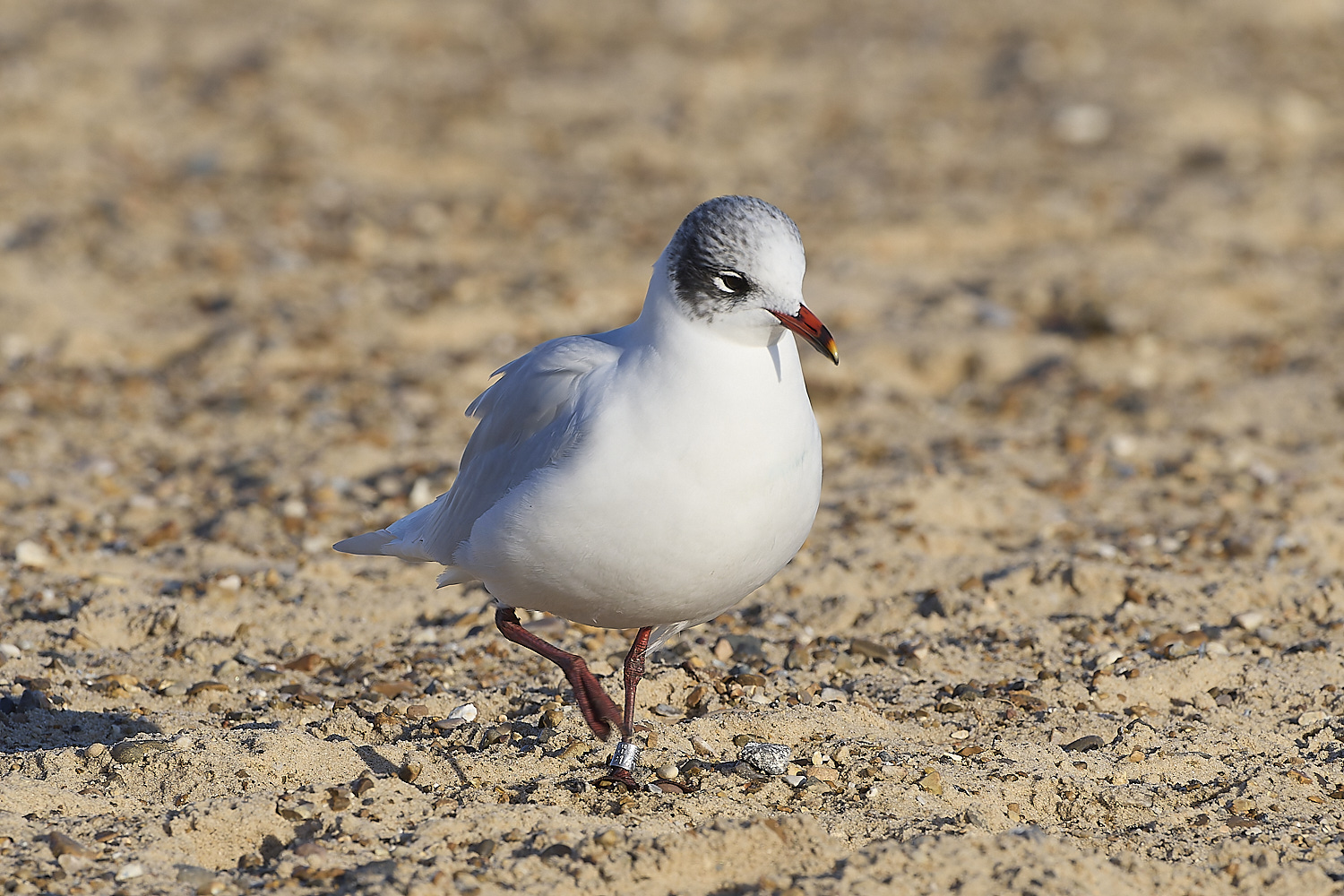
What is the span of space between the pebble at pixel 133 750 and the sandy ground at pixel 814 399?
0.06ft

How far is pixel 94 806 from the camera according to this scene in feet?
11.3

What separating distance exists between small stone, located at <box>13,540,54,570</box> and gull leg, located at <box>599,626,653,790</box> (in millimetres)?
2652

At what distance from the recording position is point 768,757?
150 inches

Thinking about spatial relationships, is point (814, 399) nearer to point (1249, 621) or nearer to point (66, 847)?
point (1249, 621)

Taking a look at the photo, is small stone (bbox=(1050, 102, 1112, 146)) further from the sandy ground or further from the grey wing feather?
the grey wing feather

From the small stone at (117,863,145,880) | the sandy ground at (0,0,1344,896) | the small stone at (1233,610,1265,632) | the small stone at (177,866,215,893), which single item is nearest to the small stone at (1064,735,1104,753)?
the sandy ground at (0,0,1344,896)

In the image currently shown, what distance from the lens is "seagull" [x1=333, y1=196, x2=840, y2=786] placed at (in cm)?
327

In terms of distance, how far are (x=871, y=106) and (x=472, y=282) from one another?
402 cm

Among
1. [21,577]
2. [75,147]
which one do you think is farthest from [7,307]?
[21,577]

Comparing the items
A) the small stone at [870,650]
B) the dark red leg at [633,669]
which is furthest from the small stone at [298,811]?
the small stone at [870,650]

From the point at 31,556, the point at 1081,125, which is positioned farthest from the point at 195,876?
the point at 1081,125

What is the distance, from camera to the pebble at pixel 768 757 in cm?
379

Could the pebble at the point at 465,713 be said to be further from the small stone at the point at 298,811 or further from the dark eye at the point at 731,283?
the dark eye at the point at 731,283

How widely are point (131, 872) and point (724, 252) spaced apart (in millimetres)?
1872
